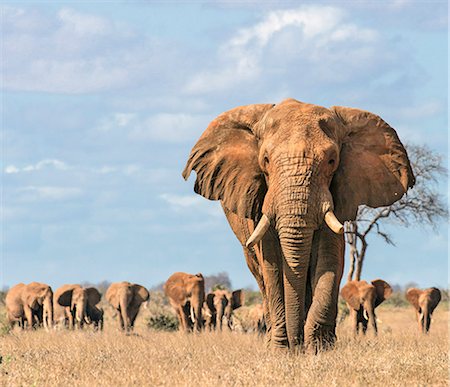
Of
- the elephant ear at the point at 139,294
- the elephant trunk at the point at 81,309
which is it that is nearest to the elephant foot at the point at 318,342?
the elephant ear at the point at 139,294

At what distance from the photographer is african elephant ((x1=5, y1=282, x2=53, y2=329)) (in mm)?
32688

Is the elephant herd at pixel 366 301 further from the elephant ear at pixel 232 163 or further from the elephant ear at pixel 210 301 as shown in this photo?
the elephant ear at pixel 232 163

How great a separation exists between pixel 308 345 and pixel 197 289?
1632cm

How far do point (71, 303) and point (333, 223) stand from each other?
66.4 feet

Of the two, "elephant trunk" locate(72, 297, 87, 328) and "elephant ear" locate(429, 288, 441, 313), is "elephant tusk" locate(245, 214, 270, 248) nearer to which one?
"elephant ear" locate(429, 288, 441, 313)

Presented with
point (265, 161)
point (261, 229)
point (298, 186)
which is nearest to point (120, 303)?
point (265, 161)

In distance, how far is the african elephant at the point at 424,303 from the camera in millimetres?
30008

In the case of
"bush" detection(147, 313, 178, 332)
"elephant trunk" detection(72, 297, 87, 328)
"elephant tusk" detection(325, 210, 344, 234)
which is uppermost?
"elephant trunk" detection(72, 297, 87, 328)

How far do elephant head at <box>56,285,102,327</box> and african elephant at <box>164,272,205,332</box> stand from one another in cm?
293

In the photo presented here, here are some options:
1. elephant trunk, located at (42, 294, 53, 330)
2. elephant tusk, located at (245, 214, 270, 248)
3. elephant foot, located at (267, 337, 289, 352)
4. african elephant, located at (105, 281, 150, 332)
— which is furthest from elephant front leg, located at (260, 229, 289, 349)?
elephant trunk, located at (42, 294, 53, 330)

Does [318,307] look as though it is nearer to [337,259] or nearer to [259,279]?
[337,259]

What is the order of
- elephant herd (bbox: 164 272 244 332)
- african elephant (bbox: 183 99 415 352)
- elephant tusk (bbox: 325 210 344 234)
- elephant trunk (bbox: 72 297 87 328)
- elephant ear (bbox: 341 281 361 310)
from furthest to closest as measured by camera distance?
elephant trunk (bbox: 72 297 87 328) < elephant herd (bbox: 164 272 244 332) < elephant ear (bbox: 341 281 361 310) < african elephant (bbox: 183 99 415 352) < elephant tusk (bbox: 325 210 344 234)

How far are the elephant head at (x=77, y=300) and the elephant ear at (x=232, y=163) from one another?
1713 centimetres

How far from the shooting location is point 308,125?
13523mm
